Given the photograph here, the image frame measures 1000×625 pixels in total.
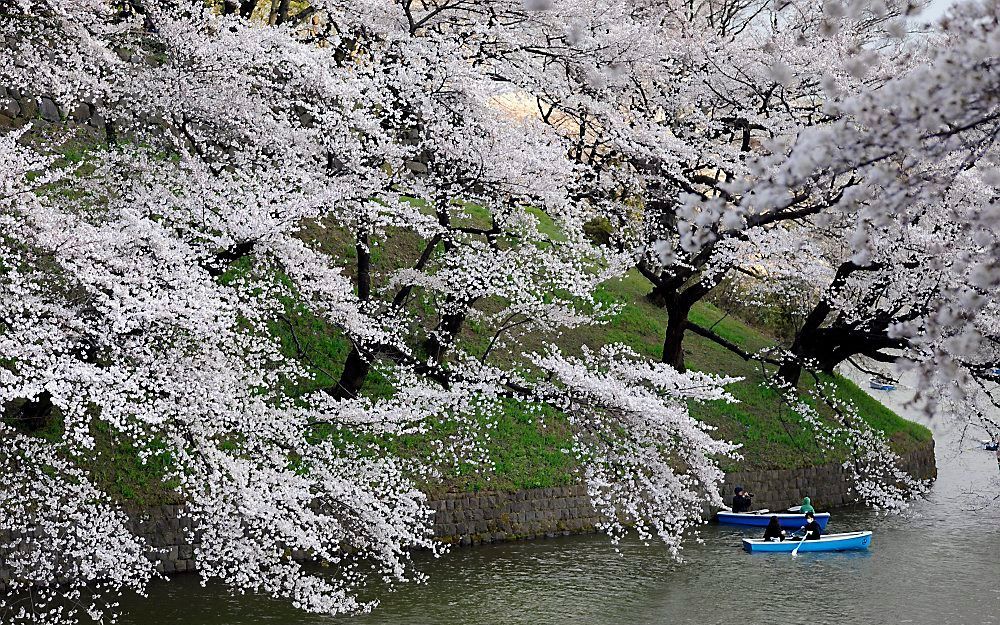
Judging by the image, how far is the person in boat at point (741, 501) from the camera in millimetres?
17516

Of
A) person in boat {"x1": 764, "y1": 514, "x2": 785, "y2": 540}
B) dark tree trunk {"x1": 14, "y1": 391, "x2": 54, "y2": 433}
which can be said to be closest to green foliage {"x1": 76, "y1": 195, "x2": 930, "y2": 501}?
dark tree trunk {"x1": 14, "y1": 391, "x2": 54, "y2": 433}

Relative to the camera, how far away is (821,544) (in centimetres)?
1577

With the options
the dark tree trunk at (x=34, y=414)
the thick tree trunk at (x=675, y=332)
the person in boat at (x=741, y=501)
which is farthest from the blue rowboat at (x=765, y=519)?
the dark tree trunk at (x=34, y=414)

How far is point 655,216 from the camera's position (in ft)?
61.3

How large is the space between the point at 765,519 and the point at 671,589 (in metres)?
4.47

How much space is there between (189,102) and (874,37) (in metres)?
10.7

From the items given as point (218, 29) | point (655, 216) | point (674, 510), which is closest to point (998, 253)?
point (674, 510)

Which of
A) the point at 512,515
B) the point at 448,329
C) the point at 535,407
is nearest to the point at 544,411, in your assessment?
the point at 535,407

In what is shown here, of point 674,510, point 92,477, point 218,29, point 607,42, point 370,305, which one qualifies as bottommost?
point 92,477

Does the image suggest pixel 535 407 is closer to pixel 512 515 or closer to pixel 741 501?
pixel 512 515

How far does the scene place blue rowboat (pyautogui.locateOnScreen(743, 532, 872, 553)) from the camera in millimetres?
15625

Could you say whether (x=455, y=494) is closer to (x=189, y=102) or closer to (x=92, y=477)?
(x=92, y=477)

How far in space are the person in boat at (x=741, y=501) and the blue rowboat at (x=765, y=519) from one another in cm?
23

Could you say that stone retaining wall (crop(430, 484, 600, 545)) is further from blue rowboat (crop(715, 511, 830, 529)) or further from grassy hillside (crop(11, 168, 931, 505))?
blue rowboat (crop(715, 511, 830, 529))
